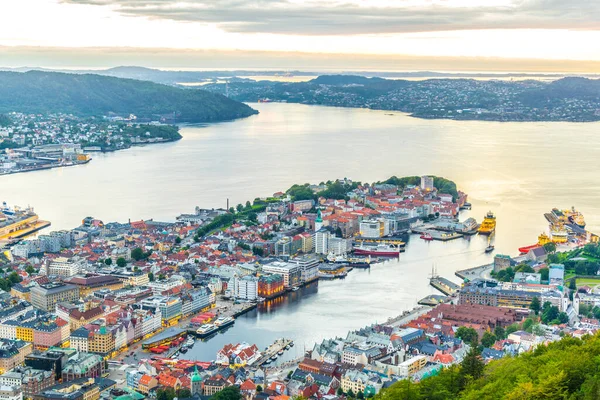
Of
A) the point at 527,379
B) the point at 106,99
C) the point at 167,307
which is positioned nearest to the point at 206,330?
the point at 167,307

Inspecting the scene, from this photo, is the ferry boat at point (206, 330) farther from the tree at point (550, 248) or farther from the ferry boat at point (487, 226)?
the ferry boat at point (487, 226)

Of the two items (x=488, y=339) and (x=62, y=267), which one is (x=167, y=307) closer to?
(x=62, y=267)

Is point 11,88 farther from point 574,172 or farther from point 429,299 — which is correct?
point 429,299

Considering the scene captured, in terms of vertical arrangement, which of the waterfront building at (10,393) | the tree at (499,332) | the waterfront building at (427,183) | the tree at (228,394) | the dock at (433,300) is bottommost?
the dock at (433,300)

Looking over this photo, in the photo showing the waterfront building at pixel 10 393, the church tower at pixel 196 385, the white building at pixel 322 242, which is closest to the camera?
the waterfront building at pixel 10 393

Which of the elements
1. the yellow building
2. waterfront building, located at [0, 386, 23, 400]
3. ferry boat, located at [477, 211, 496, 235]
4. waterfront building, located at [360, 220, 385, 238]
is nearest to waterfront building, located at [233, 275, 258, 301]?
the yellow building

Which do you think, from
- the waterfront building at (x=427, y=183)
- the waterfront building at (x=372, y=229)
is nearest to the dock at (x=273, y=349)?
the waterfront building at (x=372, y=229)
